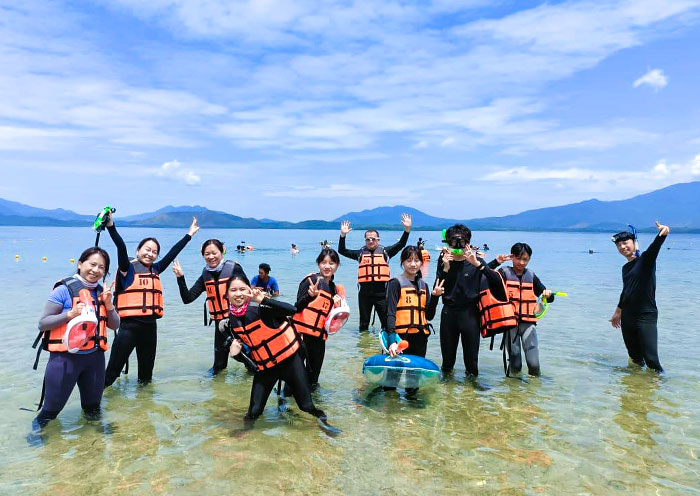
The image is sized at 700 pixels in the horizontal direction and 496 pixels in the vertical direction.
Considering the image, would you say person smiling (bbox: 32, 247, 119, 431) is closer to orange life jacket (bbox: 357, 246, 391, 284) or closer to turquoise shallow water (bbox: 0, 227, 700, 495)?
turquoise shallow water (bbox: 0, 227, 700, 495)

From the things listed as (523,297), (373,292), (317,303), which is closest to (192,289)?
(317,303)

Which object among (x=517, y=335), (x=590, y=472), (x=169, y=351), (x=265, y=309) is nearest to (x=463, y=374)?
(x=517, y=335)

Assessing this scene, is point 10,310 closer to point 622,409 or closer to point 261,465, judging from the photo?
point 261,465

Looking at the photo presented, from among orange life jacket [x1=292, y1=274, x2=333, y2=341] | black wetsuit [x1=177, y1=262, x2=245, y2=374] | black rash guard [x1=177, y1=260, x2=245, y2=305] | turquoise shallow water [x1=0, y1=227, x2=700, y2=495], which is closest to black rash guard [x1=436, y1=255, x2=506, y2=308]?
turquoise shallow water [x1=0, y1=227, x2=700, y2=495]

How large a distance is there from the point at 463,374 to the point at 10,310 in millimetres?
14824

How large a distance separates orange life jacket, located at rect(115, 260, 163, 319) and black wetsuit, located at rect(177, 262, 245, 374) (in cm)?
39

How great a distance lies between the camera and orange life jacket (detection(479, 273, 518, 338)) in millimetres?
7352

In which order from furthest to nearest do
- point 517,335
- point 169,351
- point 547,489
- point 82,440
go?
1. point 169,351
2. point 517,335
3. point 82,440
4. point 547,489

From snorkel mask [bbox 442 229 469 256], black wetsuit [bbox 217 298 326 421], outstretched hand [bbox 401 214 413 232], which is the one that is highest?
outstretched hand [bbox 401 214 413 232]

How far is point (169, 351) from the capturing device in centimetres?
1049

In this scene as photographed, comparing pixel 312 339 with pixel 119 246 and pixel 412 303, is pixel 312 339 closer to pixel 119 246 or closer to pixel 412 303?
pixel 412 303

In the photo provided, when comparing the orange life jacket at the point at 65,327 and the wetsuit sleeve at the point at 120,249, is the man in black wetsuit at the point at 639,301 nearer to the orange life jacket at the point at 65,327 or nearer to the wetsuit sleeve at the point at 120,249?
the wetsuit sleeve at the point at 120,249

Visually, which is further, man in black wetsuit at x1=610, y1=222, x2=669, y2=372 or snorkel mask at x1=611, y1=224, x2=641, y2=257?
snorkel mask at x1=611, y1=224, x2=641, y2=257

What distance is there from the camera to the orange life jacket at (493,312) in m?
7.35
